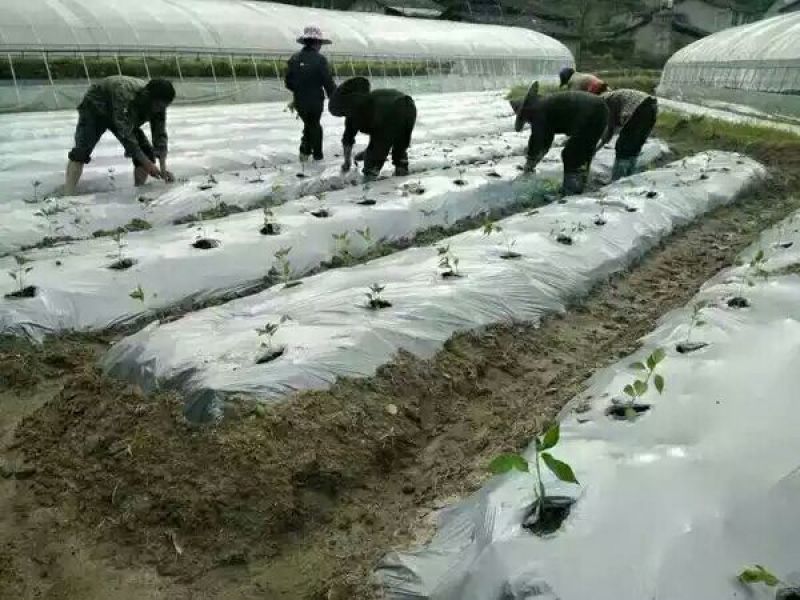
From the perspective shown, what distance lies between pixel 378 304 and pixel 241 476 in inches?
59.6

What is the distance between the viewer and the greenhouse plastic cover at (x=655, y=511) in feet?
6.36

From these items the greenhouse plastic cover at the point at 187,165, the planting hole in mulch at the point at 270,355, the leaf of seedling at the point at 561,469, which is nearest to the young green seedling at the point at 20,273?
the greenhouse plastic cover at the point at 187,165

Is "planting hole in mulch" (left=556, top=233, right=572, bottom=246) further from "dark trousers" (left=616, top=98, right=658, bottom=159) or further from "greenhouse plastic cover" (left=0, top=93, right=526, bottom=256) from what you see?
"dark trousers" (left=616, top=98, right=658, bottom=159)

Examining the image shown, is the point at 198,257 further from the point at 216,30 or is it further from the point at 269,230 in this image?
the point at 216,30

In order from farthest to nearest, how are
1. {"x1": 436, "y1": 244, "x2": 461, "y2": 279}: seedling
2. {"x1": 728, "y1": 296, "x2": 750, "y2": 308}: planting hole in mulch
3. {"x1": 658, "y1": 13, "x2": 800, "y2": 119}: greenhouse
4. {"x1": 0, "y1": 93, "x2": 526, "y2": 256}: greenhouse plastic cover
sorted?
{"x1": 658, "y1": 13, "x2": 800, "y2": 119}: greenhouse < {"x1": 0, "y1": 93, "x2": 526, "y2": 256}: greenhouse plastic cover < {"x1": 436, "y1": 244, "x2": 461, "y2": 279}: seedling < {"x1": 728, "y1": 296, "x2": 750, "y2": 308}: planting hole in mulch

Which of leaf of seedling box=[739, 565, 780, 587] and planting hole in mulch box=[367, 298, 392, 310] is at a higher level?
leaf of seedling box=[739, 565, 780, 587]

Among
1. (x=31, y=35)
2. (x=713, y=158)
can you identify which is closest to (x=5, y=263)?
(x=713, y=158)

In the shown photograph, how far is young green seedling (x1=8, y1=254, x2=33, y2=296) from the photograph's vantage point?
434 centimetres

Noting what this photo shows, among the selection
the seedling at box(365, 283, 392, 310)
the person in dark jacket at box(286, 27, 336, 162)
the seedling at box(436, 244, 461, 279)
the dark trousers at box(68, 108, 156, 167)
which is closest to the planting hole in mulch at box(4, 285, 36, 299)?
the seedling at box(365, 283, 392, 310)

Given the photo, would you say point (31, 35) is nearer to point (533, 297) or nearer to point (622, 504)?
point (533, 297)

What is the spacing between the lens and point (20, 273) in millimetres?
4426

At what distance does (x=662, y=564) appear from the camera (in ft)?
6.39

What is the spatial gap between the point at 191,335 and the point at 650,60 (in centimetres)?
3942

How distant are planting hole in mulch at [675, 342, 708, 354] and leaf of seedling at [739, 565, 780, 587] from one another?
5.65 ft
